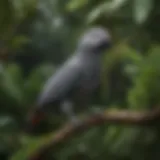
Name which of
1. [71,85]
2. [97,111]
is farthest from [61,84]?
[97,111]

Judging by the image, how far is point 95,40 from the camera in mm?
938

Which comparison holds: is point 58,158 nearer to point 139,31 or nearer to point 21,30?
point 139,31

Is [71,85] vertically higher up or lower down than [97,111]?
higher up

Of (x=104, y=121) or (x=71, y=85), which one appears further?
(x=71, y=85)

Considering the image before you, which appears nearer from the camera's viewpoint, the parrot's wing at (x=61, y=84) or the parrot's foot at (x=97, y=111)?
the parrot's foot at (x=97, y=111)

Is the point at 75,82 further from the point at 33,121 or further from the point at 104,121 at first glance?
the point at 104,121

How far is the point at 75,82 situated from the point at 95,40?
0.31 feet

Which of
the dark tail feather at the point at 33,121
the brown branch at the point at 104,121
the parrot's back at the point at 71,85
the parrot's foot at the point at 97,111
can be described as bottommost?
the brown branch at the point at 104,121

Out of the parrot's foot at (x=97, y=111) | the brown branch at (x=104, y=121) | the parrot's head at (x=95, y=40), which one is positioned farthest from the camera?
the parrot's head at (x=95, y=40)

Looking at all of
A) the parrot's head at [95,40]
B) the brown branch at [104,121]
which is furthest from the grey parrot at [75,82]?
the brown branch at [104,121]

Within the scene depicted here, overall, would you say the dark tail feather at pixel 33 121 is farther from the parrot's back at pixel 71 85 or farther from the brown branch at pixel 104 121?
the brown branch at pixel 104 121

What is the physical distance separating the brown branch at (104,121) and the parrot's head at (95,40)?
18 cm

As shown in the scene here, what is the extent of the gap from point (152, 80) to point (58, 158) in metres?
0.24

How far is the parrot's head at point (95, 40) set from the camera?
2.82 feet
